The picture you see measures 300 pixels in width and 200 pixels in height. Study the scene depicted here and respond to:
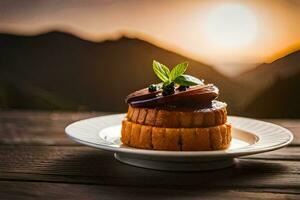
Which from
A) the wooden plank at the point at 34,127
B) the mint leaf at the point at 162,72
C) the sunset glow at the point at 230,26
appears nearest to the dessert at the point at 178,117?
the mint leaf at the point at 162,72

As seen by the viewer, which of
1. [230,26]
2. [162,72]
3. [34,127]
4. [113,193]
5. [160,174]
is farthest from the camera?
[230,26]

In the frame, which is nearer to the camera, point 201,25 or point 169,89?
point 169,89

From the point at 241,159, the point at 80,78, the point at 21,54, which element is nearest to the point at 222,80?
the point at 80,78

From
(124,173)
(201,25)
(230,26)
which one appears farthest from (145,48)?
(124,173)

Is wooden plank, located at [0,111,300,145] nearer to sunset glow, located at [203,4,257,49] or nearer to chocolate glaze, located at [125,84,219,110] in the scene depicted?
chocolate glaze, located at [125,84,219,110]

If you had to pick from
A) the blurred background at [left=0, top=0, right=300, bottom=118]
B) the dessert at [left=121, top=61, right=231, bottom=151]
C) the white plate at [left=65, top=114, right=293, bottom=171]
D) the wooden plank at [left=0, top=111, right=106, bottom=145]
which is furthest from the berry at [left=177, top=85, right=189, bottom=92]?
the blurred background at [left=0, top=0, right=300, bottom=118]

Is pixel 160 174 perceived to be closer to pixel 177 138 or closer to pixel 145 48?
pixel 177 138

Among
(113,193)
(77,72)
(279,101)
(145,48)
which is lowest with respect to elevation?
(113,193)
